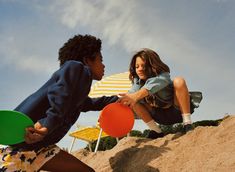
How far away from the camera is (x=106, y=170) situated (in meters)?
3.76

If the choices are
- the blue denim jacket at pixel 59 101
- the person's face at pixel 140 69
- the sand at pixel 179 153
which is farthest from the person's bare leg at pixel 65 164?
the person's face at pixel 140 69

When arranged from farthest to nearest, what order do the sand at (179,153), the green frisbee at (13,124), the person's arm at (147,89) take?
the person's arm at (147,89) < the sand at (179,153) < the green frisbee at (13,124)

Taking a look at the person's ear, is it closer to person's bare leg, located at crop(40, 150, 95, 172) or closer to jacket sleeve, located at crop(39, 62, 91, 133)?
jacket sleeve, located at crop(39, 62, 91, 133)

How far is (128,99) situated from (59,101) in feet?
3.49

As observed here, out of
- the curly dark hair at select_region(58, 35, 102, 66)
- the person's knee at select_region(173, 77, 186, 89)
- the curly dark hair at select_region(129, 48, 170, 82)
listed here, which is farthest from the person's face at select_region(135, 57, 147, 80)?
the curly dark hair at select_region(58, 35, 102, 66)

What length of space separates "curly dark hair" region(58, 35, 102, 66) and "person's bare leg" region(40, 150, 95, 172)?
2.54 feet

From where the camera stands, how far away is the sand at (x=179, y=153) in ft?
10.9

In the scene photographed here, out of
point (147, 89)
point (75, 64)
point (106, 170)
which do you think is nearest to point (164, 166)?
point (106, 170)

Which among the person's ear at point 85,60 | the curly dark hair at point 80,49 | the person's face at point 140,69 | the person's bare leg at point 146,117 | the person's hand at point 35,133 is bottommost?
the person's bare leg at point 146,117

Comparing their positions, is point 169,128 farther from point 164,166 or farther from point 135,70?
point 164,166

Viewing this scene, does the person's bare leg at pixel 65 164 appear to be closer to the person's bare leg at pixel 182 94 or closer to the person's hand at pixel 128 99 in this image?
the person's hand at pixel 128 99

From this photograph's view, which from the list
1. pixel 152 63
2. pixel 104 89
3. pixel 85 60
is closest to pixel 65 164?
pixel 85 60

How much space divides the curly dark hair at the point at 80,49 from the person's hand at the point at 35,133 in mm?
761

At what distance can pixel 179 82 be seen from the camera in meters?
4.10
